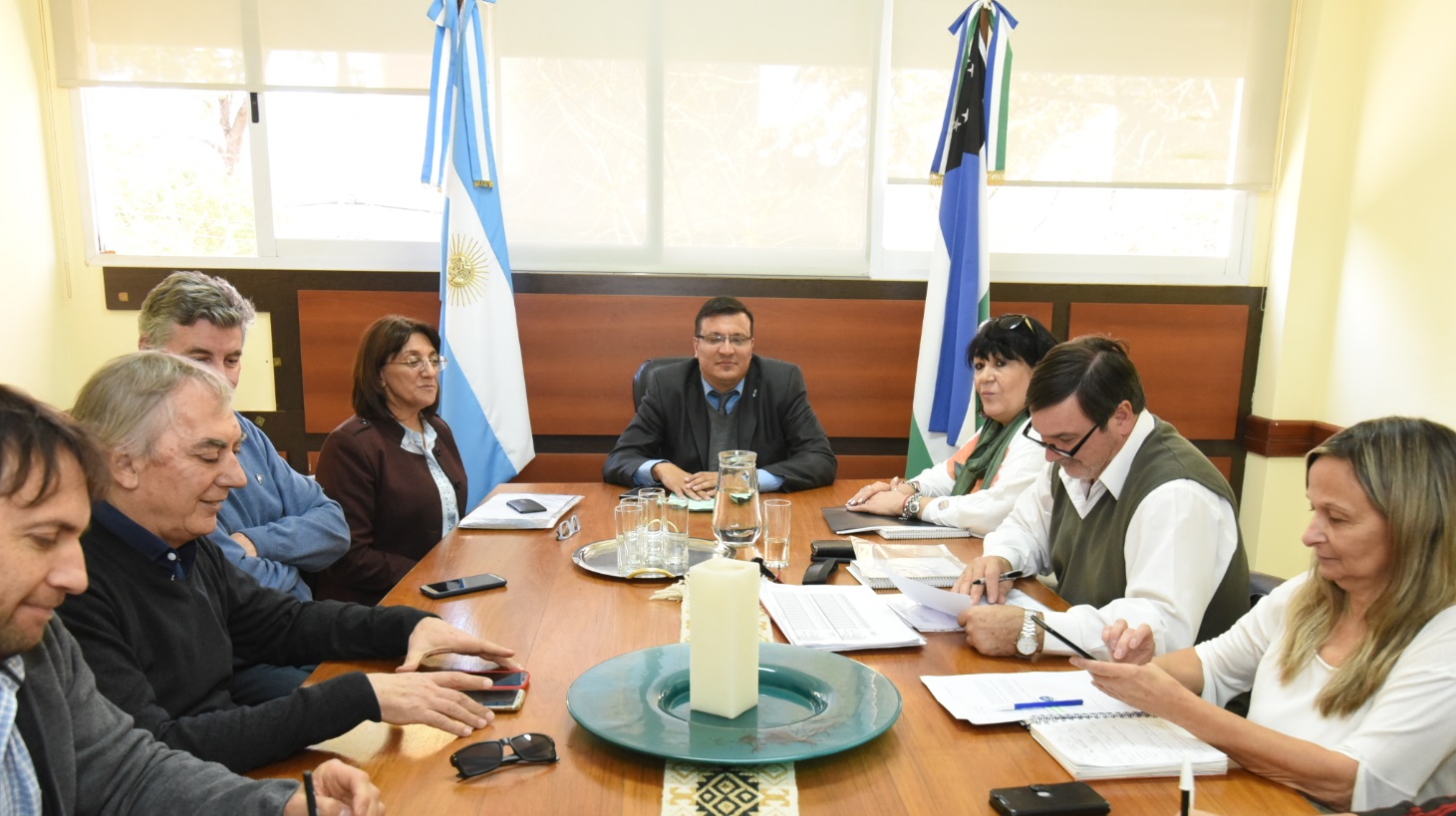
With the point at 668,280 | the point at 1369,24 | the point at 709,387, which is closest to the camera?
the point at 709,387

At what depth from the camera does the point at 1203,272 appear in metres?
4.09

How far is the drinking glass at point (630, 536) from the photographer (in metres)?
1.90

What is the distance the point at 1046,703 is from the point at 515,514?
147 centimetres

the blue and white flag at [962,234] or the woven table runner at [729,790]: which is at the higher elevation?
the blue and white flag at [962,234]

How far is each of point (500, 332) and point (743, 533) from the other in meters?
2.12

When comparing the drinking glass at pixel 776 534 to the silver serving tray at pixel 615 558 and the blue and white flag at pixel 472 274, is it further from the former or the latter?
the blue and white flag at pixel 472 274

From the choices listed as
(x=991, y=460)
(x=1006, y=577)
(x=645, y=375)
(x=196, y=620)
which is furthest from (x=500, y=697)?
(x=645, y=375)

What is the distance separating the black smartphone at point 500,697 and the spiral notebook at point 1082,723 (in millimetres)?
596

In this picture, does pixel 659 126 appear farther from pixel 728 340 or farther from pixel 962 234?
pixel 962 234

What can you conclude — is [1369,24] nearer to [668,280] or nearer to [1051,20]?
[1051,20]

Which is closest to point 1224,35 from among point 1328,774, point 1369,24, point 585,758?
point 1369,24

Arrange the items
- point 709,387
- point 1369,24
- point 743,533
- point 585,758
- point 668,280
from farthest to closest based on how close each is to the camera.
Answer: point 668,280
point 1369,24
point 709,387
point 743,533
point 585,758

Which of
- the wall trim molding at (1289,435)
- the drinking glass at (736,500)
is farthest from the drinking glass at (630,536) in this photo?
the wall trim molding at (1289,435)

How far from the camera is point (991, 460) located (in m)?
2.63
